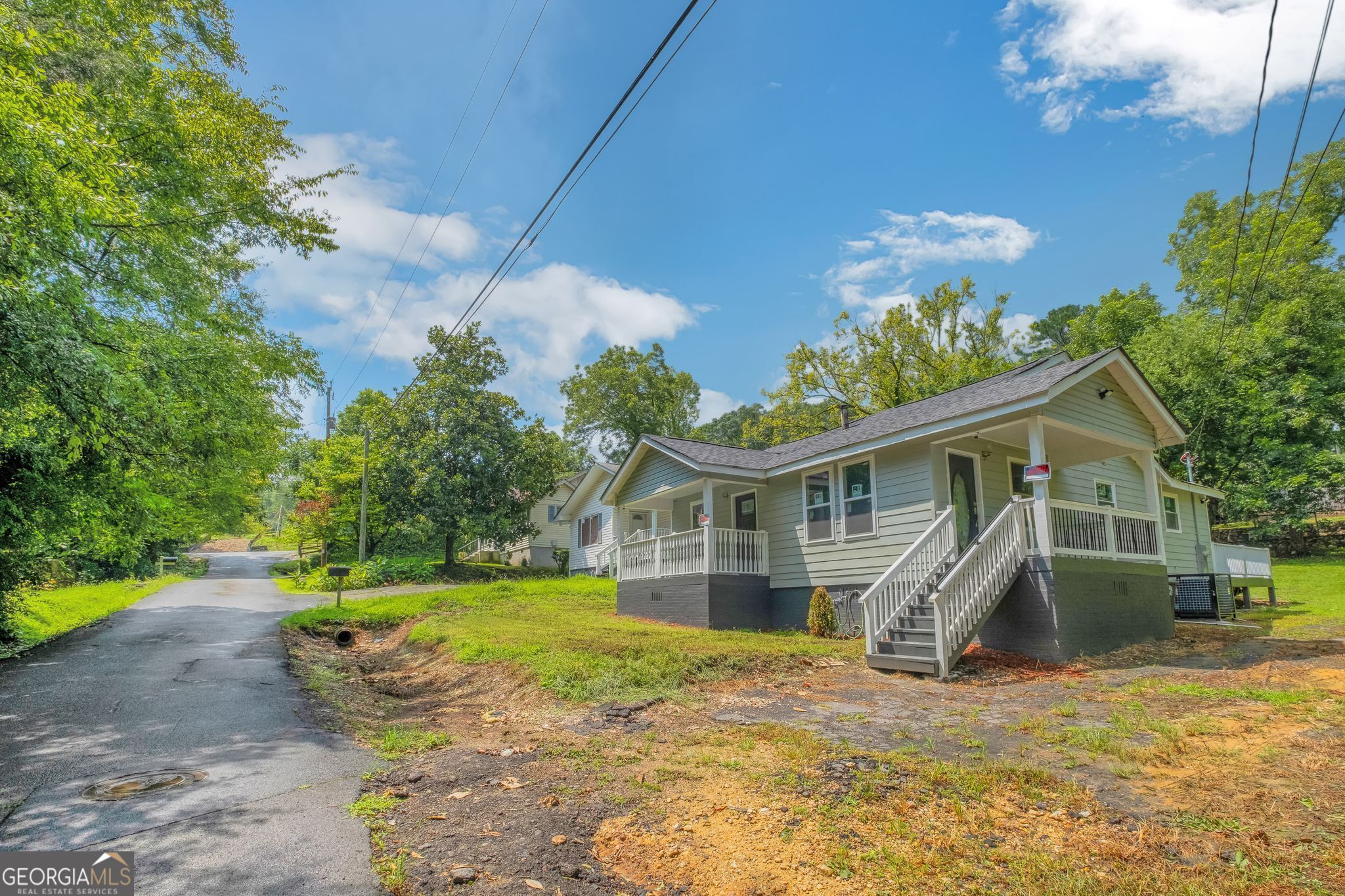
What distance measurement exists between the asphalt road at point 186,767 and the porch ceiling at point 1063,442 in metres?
10.4

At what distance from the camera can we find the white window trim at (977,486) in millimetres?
12273

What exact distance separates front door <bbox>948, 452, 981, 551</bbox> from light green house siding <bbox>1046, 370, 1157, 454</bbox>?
1.71 metres

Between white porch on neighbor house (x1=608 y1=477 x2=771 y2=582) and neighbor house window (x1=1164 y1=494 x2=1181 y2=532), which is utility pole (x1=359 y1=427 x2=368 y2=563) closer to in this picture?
white porch on neighbor house (x1=608 y1=477 x2=771 y2=582)

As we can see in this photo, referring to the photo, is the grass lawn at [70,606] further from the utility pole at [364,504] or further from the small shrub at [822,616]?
the small shrub at [822,616]

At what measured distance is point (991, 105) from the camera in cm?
1120

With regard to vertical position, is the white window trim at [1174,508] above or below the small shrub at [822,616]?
above

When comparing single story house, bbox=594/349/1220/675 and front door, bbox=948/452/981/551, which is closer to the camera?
single story house, bbox=594/349/1220/675

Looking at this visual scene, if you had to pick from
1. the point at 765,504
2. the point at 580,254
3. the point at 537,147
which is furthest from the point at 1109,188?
the point at 537,147

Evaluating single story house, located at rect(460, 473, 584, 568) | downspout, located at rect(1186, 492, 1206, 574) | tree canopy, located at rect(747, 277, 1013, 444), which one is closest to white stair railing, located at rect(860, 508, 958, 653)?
downspout, located at rect(1186, 492, 1206, 574)

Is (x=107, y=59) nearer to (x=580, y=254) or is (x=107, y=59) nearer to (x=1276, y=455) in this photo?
(x=580, y=254)

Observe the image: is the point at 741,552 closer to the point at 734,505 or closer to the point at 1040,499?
the point at 734,505

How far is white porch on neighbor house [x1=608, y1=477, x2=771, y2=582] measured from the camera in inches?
591

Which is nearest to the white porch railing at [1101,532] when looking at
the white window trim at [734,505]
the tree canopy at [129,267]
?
the white window trim at [734,505]

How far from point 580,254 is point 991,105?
292 inches
